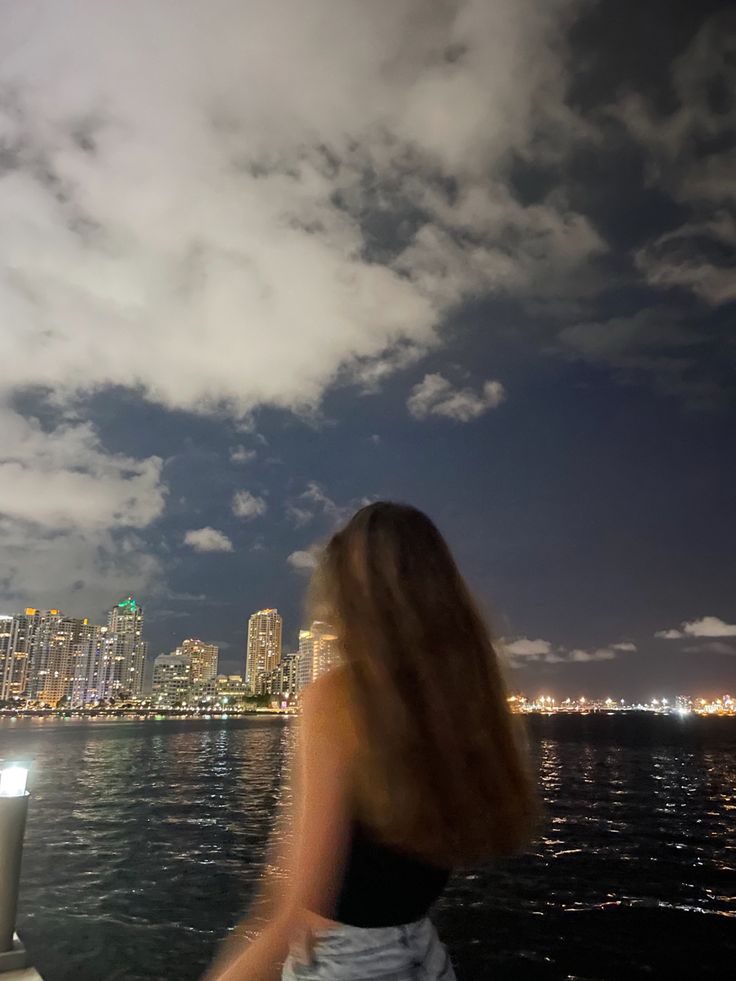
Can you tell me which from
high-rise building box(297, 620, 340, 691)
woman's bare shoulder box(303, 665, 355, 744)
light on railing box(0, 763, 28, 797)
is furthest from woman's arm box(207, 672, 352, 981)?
light on railing box(0, 763, 28, 797)

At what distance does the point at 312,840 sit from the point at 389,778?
0.22 metres

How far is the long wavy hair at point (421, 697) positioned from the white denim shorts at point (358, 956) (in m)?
0.20

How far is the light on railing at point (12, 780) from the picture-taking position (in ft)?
19.4

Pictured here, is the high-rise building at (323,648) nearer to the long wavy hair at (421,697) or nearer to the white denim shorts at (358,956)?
the long wavy hair at (421,697)

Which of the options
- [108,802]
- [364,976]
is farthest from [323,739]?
[108,802]

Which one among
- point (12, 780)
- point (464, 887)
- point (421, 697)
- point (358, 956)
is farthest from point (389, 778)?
point (464, 887)

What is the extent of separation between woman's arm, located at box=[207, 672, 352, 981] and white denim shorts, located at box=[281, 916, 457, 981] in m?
0.05

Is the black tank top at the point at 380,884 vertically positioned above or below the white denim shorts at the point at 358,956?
above

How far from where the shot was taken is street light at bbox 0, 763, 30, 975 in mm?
5629

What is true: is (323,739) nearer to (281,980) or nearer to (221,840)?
(281,980)

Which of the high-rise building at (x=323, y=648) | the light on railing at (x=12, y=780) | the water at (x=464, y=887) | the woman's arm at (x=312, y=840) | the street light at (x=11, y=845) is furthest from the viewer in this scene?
the water at (x=464, y=887)

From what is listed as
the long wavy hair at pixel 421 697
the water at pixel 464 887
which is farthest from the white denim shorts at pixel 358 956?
the water at pixel 464 887

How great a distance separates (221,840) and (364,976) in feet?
77.3

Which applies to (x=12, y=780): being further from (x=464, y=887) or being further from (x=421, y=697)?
(x=464, y=887)
